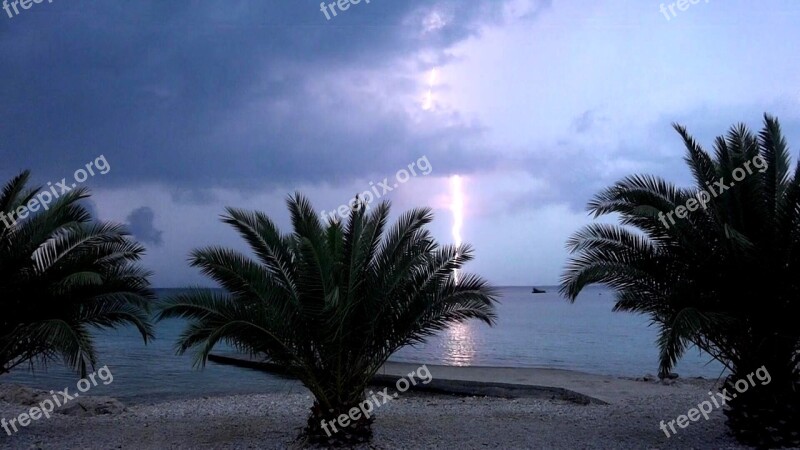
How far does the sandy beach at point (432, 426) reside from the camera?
993 cm

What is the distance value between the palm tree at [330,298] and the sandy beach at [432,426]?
129cm

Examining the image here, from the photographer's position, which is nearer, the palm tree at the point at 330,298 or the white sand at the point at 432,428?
the palm tree at the point at 330,298

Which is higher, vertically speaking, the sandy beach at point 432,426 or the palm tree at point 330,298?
→ the palm tree at point 330,298

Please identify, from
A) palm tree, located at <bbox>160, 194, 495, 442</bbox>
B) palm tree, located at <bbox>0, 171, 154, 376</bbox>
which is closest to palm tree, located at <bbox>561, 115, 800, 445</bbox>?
palm tree, located at <bbox>160, 194, 495, 442</bbox>

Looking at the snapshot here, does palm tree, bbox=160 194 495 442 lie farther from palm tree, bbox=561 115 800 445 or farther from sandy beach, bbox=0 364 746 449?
palm tree, bbox=561 115 800 445

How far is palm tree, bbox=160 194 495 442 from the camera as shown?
9.06m

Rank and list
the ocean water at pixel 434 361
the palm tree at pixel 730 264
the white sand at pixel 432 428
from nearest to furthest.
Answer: the palm tree at pixel 730 264 → the white sand at pixel 432 428 → the ocean water at pixel 434 361

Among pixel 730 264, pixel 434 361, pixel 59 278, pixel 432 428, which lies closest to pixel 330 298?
pixel 432 428

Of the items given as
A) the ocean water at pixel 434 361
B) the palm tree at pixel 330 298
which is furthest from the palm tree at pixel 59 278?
the ocean water at pixel 434 361

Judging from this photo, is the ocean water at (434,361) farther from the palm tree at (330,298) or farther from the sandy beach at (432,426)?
the palm tree at (330,298)

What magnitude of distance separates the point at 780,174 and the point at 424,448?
709 centimetres

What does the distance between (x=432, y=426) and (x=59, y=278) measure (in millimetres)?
7030

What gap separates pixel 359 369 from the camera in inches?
381

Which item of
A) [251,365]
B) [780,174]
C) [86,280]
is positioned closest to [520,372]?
[251,365]
